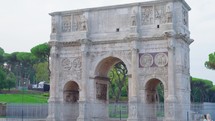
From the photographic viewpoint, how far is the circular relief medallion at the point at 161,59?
82.9ft

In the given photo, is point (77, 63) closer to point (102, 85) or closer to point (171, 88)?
point (102, 85)

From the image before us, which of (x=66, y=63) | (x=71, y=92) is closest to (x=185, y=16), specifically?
(x=66, y=63)

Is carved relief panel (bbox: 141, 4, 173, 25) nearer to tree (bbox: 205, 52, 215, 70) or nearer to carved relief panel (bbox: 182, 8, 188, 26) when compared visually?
carved relief panel (bbox: 182, 8, 188, 26)

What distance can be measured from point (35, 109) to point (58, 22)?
25.7 feet

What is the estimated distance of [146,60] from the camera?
84.9 feet

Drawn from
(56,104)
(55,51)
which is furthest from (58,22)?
(56,104)

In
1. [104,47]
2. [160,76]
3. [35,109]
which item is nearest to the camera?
[160,76]

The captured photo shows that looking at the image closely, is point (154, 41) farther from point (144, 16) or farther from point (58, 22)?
point (58, 22)

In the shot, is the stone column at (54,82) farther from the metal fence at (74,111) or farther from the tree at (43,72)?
the tree at (43,72)

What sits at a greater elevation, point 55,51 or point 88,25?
point 88,25

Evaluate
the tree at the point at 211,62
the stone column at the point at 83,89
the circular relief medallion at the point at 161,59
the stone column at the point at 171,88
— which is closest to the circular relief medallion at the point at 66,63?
the stone column at the point at 83,89

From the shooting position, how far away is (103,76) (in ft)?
95.0

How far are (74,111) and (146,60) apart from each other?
25.0 feet

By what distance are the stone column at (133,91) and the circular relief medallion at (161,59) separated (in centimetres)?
146
